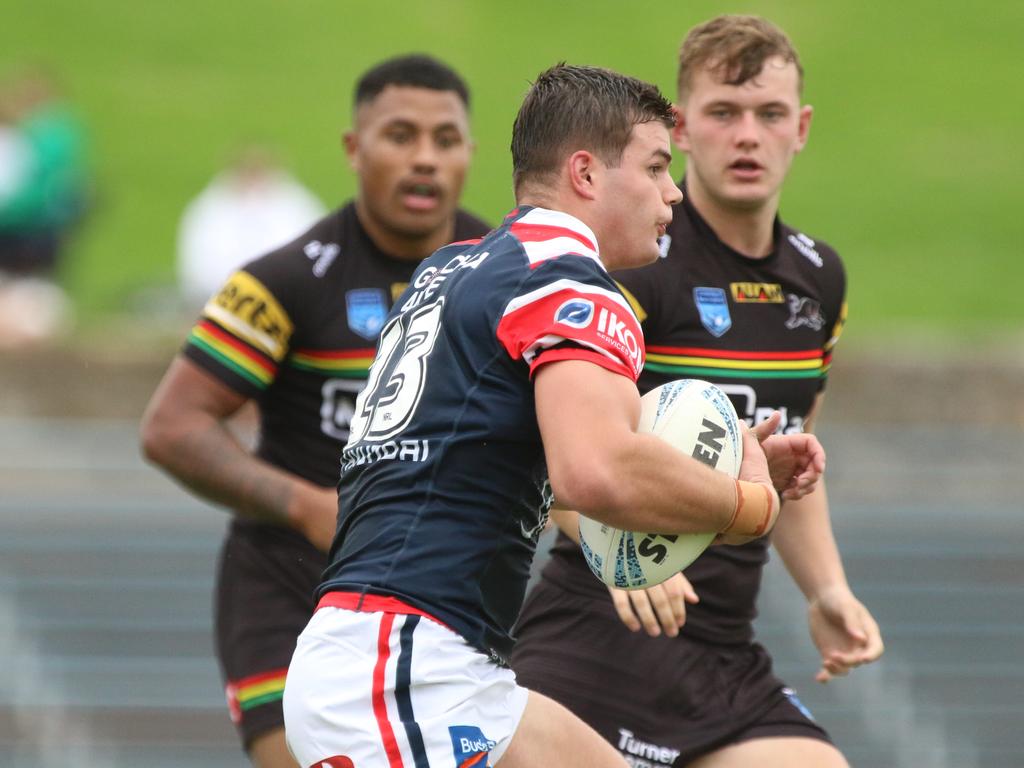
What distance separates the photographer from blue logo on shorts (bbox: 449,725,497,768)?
3344 millimetres

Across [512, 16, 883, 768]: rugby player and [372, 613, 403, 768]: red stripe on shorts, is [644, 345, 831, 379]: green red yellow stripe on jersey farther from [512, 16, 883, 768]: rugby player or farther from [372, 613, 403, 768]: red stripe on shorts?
[372, 613, 403, 768]: red stripe on shorts

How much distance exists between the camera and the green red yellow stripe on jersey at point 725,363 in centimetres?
459

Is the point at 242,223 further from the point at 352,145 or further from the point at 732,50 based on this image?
the point at 732,50

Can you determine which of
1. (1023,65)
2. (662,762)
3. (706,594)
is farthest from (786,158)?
(1023,65)

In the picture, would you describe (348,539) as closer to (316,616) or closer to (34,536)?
(316,616)

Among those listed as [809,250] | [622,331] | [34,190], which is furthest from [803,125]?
[34,190]

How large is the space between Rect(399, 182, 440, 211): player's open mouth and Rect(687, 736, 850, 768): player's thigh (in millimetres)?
1867

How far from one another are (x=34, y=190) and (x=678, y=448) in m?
10.9

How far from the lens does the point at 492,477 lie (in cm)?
342

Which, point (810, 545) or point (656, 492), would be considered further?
point (810, 545)

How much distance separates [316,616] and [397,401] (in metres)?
0.47

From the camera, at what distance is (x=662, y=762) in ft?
15.1

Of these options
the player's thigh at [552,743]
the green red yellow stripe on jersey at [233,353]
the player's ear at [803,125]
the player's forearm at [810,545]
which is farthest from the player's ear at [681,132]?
the player's thigh at [552,743]

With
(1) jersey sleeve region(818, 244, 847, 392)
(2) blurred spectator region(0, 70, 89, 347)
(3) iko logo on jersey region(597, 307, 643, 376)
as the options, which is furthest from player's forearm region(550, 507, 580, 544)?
(2) blurred spectator region(0, 70, 89, 347)
